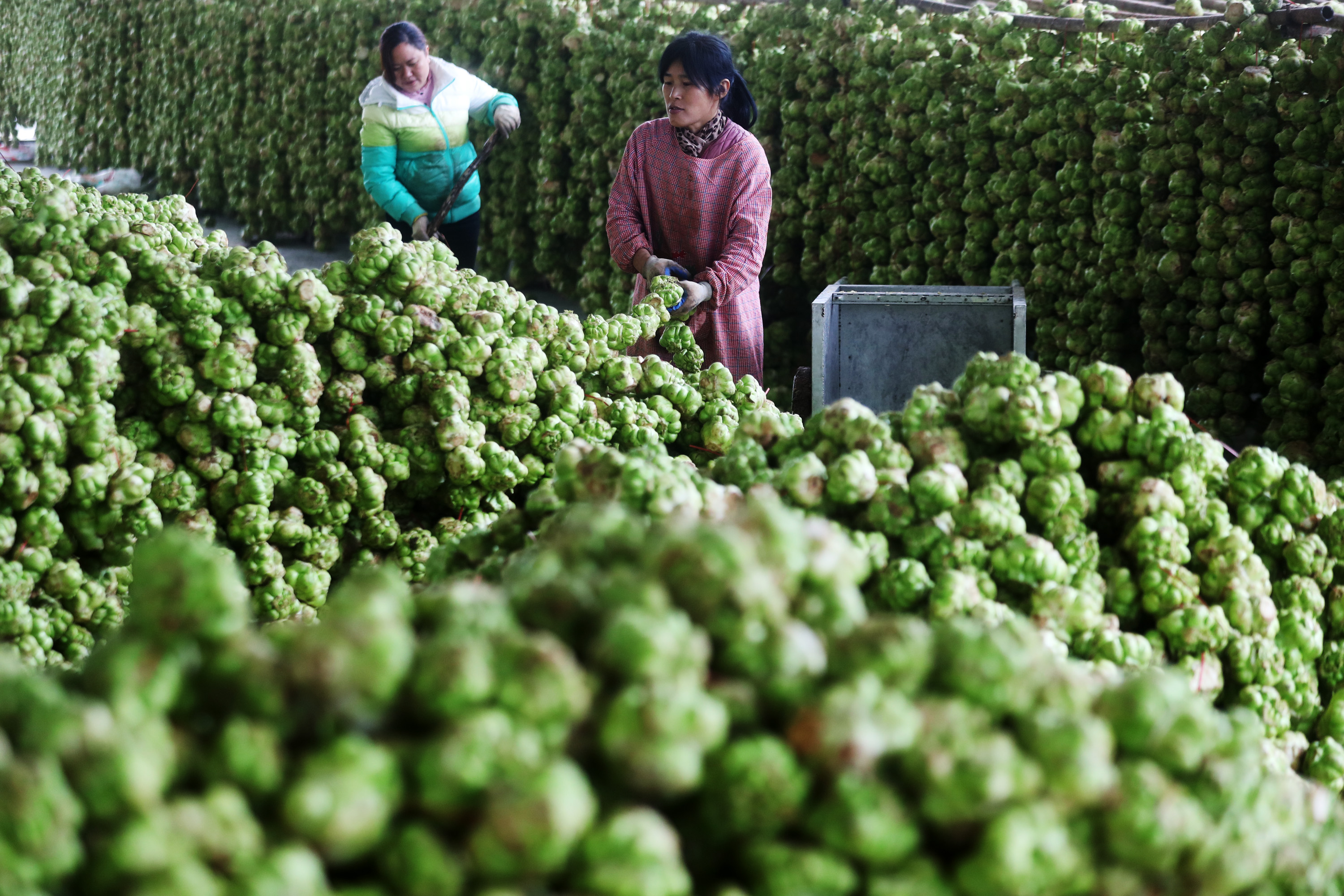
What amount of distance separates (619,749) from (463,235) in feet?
17.6

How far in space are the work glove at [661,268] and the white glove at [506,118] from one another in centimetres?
159

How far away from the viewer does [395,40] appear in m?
4.99

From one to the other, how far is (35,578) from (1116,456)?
1567 millimetres

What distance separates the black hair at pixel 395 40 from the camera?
499 centimetres

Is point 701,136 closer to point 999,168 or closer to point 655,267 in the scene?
point 655,267

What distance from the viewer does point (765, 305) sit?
6004 millimetres

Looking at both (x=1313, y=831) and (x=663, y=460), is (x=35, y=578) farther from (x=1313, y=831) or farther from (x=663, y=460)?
(x=1313, y=831)

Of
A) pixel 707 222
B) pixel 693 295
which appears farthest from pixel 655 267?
pixel 707 222

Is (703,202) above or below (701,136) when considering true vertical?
below

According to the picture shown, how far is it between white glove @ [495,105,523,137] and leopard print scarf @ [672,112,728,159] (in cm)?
143

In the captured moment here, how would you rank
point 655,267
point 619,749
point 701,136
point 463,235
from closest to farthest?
point 619,749 < point 655,267 < point 701,136 < point 463,235

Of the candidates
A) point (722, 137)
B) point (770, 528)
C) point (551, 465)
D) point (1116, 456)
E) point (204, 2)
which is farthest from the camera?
point (204, 2)

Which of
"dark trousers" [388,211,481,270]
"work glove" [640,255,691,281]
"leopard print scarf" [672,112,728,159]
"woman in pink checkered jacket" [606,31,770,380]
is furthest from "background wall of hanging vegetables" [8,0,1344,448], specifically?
"work glove" [640,255,691,281]

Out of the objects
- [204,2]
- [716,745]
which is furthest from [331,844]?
[204,2]
